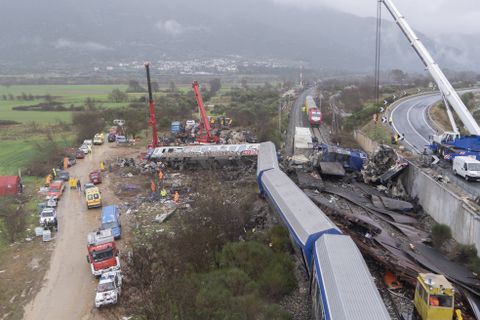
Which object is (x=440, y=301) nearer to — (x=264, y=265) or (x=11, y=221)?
(x=264, y=265)

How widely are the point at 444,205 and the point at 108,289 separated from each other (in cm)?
1790

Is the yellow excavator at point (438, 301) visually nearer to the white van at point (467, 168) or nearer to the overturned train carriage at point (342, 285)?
the overturned train carriage at point (342, 285)

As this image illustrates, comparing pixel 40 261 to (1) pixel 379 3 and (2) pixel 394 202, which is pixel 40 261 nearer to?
(2) pixel 394 202

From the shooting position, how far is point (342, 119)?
173 feet

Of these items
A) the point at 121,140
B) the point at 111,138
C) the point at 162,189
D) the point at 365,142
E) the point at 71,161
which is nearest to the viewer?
the point at 162,189

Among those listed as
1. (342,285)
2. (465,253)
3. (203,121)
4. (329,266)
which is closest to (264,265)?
(329,266)

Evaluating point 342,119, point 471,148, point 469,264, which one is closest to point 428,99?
point 342,119

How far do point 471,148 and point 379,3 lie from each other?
44.4ft

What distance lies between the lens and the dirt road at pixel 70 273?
16953 mm

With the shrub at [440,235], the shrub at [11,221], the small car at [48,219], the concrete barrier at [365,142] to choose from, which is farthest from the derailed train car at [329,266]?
the concrete barrier at [365,142]

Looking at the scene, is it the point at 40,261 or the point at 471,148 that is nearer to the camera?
the point at 40,261

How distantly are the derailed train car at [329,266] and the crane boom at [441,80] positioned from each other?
14250 mm

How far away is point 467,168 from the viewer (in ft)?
74.0

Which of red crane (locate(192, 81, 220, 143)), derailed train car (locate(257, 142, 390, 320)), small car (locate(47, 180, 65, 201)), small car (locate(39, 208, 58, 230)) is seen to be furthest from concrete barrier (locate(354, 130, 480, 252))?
small car (locate(47, 180, 65, 201))
